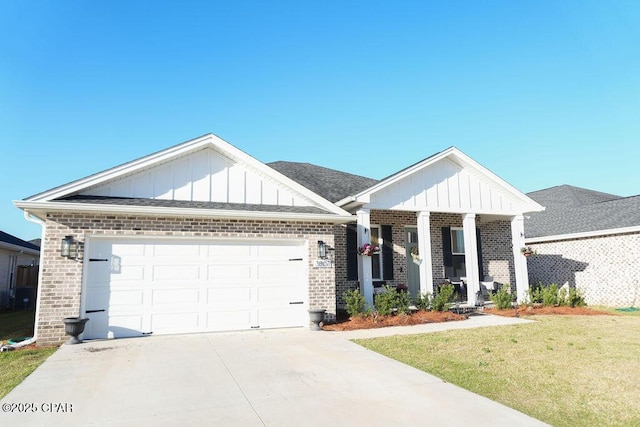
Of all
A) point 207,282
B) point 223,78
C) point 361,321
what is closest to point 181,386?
point 207,282

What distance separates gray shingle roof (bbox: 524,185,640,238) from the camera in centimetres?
1492

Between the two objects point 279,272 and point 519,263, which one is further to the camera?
point 519,263

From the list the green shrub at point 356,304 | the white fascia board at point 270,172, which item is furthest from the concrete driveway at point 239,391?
the white fascia board at point 270,172

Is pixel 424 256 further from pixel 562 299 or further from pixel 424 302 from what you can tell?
pixel 562 299

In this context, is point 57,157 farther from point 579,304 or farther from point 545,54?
point 579,304

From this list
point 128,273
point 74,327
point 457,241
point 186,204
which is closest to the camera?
point 74,327

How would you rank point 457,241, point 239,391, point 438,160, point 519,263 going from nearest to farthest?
point 239,391 → point 438,160 → point 519,263 → point 457,241

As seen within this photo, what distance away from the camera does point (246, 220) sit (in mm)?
9719

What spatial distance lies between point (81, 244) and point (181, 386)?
16.5ft

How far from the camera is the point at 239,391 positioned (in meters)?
4.87

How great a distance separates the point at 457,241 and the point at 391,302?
5783 millimetres

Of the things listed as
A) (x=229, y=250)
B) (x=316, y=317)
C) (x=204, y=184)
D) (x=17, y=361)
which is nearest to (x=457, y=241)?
(x=316, y=317)

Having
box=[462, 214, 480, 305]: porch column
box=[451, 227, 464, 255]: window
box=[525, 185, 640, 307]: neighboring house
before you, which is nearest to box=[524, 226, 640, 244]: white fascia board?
box=[525, 185, 640, 307]: neighboring house

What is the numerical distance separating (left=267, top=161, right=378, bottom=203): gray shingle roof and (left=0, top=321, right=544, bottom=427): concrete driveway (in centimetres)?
734
